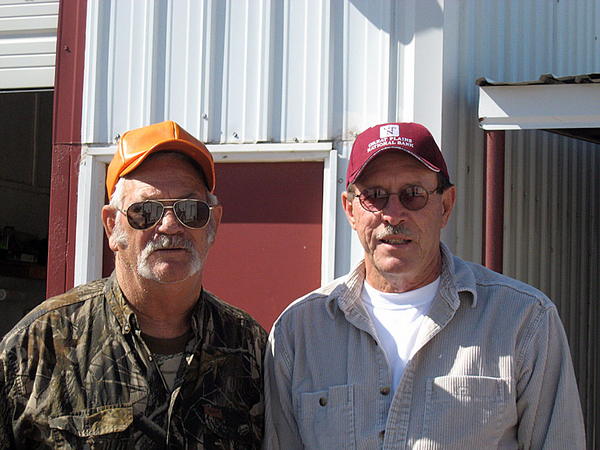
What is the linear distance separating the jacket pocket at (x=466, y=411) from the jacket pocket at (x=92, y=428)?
106 centimetres

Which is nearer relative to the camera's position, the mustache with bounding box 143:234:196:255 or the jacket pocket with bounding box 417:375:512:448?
the jacket pocket with bounding box 417:375:512:448

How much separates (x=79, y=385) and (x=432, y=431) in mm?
1252

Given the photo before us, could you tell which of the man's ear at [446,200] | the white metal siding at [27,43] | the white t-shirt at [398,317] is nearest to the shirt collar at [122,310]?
the white t-shirt at [398,317]

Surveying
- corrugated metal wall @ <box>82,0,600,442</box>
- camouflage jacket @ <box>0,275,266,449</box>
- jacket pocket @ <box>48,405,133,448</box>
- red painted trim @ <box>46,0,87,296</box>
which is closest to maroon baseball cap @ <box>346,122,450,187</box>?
camouflage jacket @ <box>0,275,266,449</box>

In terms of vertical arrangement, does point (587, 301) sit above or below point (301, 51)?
below

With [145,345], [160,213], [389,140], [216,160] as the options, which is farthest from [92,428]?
[216,160]

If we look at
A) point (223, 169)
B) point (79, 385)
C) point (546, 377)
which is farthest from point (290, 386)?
point (223, 169)

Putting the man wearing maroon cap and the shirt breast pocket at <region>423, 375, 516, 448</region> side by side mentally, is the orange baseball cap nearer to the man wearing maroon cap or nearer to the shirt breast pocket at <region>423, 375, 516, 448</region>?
the man wearing maroon cap

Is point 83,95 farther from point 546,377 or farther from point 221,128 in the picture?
point 546,377

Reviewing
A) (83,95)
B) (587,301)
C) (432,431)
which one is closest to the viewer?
(432,431)

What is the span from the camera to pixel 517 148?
15.4 ft

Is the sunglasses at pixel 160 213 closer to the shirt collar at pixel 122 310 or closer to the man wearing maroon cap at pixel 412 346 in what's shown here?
the shirt collar at pixel 122 310

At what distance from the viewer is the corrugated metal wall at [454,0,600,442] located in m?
4.30

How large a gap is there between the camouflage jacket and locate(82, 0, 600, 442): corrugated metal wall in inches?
65.4
